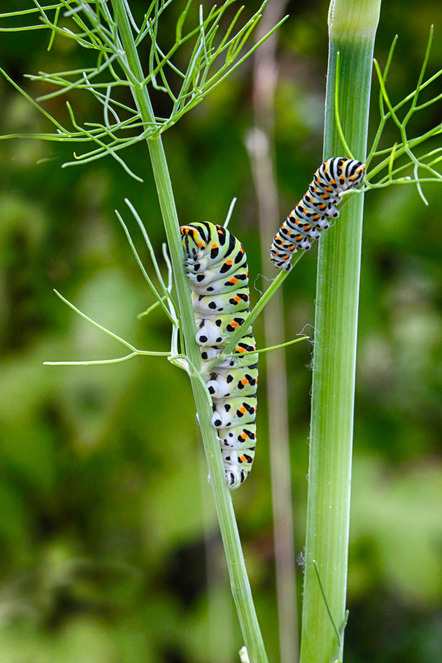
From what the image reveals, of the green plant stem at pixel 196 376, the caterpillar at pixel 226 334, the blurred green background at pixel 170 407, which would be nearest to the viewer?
the green plant stem at pixel 196 376

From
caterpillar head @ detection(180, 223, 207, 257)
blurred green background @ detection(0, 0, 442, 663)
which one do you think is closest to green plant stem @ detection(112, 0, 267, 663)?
caterpillar head @ detection(180, 223, 207, 257)

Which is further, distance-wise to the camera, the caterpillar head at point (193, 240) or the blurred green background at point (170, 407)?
the blurred green background at point (170, 407)

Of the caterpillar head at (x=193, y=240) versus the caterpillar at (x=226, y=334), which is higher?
the caterpillar head at (x=193, y=240)

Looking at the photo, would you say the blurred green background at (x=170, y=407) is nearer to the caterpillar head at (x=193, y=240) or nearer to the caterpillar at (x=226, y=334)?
the caterpillar at (x=226, y=334)

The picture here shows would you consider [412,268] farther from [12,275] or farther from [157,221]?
[12,275]

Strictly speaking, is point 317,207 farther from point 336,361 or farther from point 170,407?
point 170,407

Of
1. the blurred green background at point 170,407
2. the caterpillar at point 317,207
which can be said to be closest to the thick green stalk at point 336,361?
the caterpillar at point 317,207

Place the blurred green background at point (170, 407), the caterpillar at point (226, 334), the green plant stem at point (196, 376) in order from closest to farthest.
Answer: the green plant stem at point (196, 376) → the caterpillar at point (226, 334) → the blurred green background at point (170, 407)
